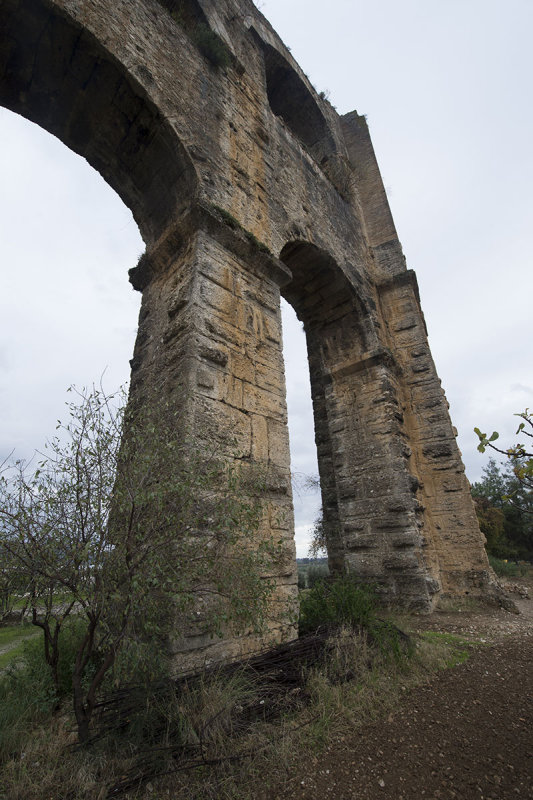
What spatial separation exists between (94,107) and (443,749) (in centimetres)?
578

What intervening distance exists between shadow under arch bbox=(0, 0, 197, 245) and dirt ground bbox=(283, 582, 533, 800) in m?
4.47

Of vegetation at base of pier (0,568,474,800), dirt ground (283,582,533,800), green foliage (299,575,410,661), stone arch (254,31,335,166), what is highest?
stone arch (254,31,335,166)

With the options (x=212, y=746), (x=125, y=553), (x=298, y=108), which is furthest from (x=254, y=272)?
(x=298, y=108)

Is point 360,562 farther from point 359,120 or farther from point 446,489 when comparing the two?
point 359,120

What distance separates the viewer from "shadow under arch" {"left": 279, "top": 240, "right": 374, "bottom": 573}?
6.27 meters

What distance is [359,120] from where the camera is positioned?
9.66m

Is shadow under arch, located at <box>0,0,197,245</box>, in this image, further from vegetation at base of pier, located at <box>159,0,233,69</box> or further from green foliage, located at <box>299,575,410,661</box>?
green foliage, located at <box>299,575,410,661</box>

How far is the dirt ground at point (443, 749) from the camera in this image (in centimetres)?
173

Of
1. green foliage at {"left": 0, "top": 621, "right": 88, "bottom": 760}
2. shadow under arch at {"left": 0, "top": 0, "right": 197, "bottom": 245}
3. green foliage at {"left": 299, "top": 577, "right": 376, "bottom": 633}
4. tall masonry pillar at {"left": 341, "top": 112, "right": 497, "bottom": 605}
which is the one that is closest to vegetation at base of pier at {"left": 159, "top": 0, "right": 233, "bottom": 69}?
shadow under arch at {"left": 0, "top": 0, "right": 197, "bottom": 245}

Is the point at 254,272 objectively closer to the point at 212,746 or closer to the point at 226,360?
the point at 226,360

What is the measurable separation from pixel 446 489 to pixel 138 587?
5.58 meters

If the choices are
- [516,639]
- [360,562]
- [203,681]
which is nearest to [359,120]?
[360,562]

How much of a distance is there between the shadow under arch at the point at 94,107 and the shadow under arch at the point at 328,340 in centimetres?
241

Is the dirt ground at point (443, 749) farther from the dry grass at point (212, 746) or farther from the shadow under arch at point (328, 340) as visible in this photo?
the shadow under arch at point (328, 340)
